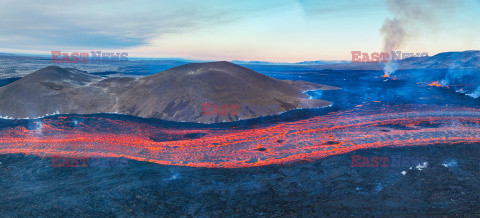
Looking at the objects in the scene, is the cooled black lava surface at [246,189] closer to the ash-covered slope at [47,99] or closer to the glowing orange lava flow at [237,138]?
the glowing orange lava flow at [237,138]

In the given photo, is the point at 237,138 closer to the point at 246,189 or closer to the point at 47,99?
the point at 246,189

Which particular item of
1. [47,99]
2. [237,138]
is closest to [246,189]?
[237,138]

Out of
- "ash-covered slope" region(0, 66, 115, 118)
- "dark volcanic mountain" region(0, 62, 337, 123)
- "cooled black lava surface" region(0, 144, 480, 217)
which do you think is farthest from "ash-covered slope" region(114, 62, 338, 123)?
"cooled black lava surface" region(0, 144, 480, 217)

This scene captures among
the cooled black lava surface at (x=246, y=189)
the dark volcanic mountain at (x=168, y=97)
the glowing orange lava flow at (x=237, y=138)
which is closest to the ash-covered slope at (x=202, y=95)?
the dark volcanic mountain at (x=168, y=97)

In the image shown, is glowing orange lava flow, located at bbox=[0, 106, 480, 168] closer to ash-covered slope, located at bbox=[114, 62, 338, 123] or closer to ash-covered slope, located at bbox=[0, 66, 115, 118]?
ash-covered slope, located at bbox=[114, 62, 338, 123]

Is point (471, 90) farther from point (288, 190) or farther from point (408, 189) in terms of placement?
point (288, 190)
